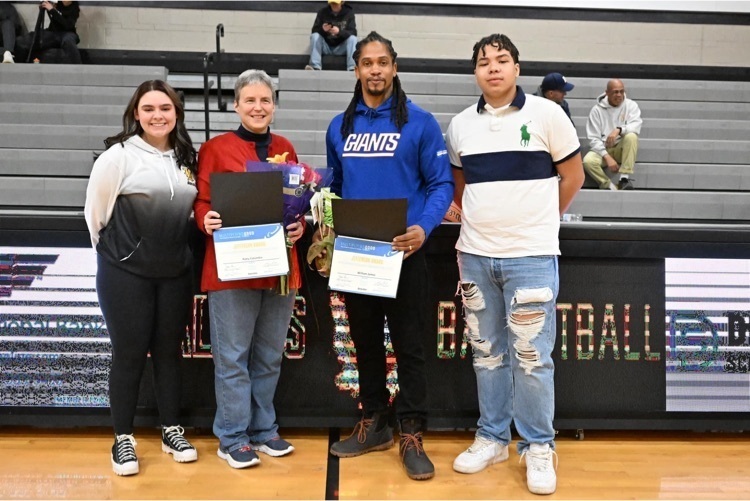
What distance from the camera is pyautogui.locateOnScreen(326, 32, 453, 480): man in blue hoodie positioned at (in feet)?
8.36

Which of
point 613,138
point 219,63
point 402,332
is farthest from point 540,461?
point 219,63

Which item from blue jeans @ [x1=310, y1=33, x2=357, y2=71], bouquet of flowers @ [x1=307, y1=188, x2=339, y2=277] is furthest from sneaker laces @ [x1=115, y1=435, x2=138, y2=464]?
blue jeans @ [x1=310, y1=33, x2=357, y2=71]

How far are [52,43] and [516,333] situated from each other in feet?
27.0

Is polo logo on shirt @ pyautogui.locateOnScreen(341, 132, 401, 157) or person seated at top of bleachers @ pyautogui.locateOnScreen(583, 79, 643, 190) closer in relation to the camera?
polo logo on shirt @ pyautogui.locateOnScreen(341, 132, 401, 157)

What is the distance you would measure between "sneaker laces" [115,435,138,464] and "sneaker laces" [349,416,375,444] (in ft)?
2.90

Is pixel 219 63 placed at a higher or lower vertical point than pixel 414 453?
higher

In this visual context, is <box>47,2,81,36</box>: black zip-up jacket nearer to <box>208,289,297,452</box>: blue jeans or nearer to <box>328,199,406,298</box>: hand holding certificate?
<box>208,289,297,452</box>: blue jeans

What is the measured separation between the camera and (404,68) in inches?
371

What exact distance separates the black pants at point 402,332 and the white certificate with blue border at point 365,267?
12 centimetres

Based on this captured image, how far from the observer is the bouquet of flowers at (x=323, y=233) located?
2.60 m

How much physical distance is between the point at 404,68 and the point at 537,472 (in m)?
7.67

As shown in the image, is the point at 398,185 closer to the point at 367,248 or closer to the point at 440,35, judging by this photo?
the point at 367,248

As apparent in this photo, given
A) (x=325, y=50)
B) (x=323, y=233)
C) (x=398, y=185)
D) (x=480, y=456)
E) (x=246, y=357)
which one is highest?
(x=325, y=50)

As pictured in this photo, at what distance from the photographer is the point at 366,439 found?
282 centimetres
